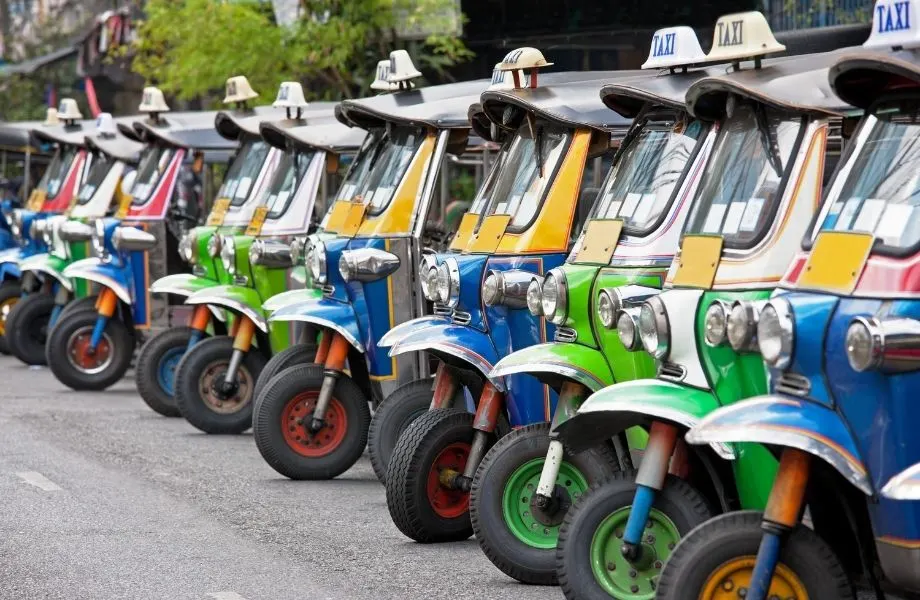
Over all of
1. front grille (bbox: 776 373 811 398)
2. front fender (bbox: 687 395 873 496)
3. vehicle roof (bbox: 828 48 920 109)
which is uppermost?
vehicle roof (bbox: 828 48 920 109)

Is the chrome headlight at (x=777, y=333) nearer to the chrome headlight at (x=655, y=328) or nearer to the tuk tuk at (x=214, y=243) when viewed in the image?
the chrome headlight at (x=655, y=328)

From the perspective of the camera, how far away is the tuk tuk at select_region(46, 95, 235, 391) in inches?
549

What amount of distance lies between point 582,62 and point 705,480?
11.2 meters

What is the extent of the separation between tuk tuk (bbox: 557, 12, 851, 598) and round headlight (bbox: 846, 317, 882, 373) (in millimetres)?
513

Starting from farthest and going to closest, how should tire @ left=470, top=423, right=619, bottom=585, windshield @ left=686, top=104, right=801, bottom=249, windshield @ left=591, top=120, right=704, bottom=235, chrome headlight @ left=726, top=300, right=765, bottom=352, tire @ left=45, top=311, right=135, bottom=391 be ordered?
tire @ left=45, top=311, right=135, bottom=391 < windshield @ left=591, top=120, right=704, bottom=235 < tire @ left=470, top=423, right=619, bottom=585 < windshield @ left=686, top=104, right=801, bottom=249 < chrome headlight @ left=726, top=300, right=765, bottom=352

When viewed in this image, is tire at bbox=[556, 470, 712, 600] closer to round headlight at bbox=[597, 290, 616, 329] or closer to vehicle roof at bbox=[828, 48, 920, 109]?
round headlight at bbox=[597, 290, 616, 329]

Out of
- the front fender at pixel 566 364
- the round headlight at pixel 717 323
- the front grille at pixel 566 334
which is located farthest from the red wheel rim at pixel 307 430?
the round headlight at pixel 717 323

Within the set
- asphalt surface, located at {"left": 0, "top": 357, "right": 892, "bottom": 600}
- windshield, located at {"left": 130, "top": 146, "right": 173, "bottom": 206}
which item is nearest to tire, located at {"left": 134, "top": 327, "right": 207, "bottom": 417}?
asphalt surface, located at {"left": 0, "top": 357, "right": 892, "bottom": 600}

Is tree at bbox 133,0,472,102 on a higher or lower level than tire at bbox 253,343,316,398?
higher

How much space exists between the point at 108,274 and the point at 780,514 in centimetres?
958

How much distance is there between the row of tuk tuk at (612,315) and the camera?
198 inches

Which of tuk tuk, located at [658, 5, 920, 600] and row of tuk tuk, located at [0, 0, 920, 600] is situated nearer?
tuk tuk, located at [658, 5, 920, 600]

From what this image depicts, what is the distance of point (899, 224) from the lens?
5.07m

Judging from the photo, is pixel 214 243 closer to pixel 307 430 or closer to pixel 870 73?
pixel 307 430
